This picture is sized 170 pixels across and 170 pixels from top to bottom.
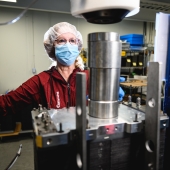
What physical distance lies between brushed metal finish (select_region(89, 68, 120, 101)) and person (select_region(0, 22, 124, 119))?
0.49 meters

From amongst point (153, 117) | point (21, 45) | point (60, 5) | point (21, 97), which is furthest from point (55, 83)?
point (21, 45)

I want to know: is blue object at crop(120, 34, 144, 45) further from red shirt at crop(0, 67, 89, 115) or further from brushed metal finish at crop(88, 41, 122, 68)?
brushed metal finish at crop(88, 41, 122, 68)

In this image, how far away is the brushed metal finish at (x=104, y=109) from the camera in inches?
19.4

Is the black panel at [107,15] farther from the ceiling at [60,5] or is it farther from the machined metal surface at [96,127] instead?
the ceiling at [60,5]

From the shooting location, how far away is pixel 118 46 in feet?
1.55

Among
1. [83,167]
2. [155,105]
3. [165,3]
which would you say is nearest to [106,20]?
[155,105]

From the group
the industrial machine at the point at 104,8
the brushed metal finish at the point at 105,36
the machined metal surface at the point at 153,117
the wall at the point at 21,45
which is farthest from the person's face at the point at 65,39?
the wall at the point at 21,45

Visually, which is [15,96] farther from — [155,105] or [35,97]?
[155,105]

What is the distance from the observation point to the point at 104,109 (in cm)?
49

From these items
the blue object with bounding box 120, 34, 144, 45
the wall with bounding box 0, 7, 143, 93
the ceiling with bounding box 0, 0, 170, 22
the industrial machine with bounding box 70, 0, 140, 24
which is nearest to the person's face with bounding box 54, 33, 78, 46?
the industrial machine with bounding box 70, 0, 140, 24

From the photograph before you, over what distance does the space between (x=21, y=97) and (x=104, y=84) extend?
72cm

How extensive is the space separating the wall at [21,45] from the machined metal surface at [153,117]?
10.4ft

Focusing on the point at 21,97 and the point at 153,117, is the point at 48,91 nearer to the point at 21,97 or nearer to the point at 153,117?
the point at 21,97

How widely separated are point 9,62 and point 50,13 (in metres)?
1.25
